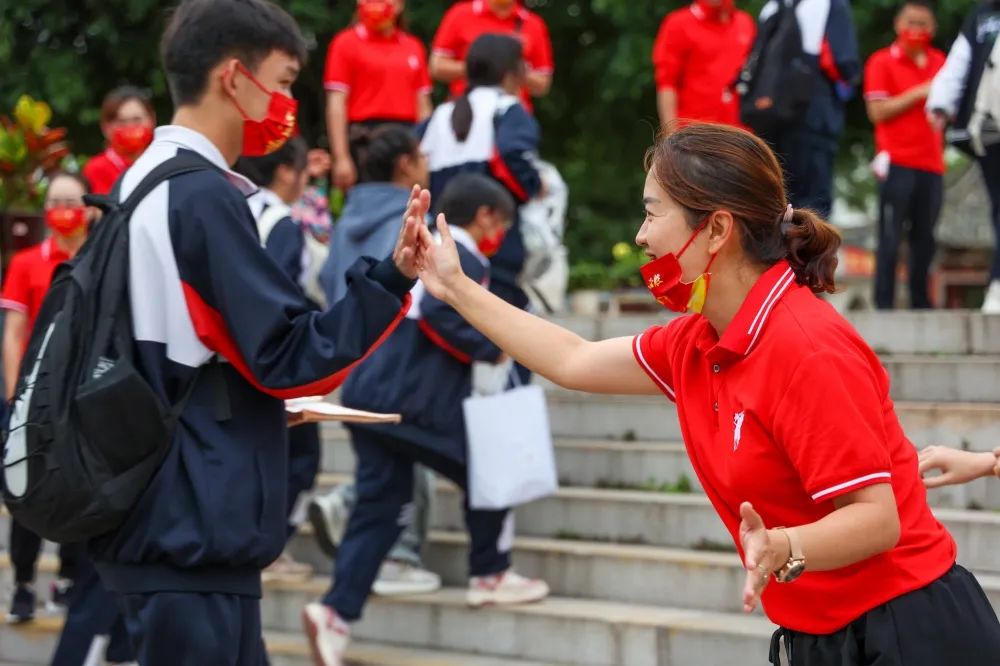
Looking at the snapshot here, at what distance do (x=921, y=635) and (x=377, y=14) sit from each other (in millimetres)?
7282

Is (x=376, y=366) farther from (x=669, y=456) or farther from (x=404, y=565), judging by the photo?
(x=669, y=456)

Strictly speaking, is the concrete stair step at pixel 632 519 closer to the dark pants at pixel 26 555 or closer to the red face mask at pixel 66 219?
the dark pants at pixel 26 555

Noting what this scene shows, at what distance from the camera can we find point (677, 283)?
3195mm

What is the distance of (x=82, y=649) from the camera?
5910 millimetres

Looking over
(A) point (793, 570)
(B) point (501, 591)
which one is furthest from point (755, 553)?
(B) point (501, 591)

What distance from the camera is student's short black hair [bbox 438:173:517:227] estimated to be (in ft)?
22.0

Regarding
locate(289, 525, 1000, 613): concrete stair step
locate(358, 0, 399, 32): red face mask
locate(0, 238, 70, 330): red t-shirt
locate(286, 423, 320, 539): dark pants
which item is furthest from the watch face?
locate(358, 0, 399, 32): red face mask

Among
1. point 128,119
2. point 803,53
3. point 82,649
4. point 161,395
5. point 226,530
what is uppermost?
point 803,53

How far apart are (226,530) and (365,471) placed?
317 cm

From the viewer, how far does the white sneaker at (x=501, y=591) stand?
6871mm

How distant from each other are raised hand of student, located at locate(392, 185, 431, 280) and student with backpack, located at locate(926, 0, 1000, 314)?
5.11m

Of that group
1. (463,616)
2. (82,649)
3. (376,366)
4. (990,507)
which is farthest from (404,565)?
(990,507)

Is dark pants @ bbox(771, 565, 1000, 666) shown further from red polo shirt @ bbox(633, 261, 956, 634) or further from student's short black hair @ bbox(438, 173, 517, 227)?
student's short black hair @ bbox(438, 173, 517, 227)

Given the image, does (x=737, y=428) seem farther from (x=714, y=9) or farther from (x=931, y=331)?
(x=714, y=9)
